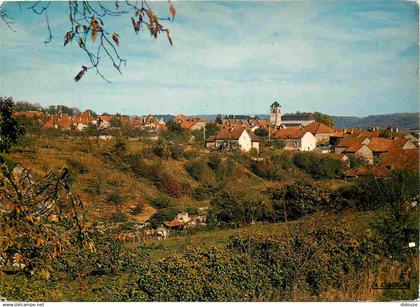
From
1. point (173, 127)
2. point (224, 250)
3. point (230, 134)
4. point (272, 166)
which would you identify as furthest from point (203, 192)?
point (224, 250)

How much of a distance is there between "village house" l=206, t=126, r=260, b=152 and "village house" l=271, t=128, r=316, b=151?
3055 millimetres

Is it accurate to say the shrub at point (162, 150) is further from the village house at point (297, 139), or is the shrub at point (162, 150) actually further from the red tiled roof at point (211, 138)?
the village house at point (297, 139)

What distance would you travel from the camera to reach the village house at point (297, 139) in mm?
37406

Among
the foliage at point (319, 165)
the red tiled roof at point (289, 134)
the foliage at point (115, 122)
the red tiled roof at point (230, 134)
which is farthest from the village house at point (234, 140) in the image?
the foliage at point (115, 122)

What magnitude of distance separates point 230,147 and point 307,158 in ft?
26.7

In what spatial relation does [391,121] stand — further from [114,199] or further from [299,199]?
[114,199]

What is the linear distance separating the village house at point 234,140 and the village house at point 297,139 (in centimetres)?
306

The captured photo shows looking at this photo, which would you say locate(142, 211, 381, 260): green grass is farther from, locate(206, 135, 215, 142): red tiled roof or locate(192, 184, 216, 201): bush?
locate(206, 135, 215, 142): red tiled roof

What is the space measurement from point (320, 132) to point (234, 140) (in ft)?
29.2

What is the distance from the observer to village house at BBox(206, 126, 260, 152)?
34.4 metres

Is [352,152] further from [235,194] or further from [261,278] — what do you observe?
[261,278]

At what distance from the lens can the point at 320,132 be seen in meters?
38.9

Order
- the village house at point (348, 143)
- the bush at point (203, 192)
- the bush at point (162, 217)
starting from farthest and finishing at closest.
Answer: the bush at point (203, 192), the village house at point (348, 143), the bush at point (162, 217)

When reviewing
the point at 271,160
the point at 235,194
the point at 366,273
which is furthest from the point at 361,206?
the point at 271,160
